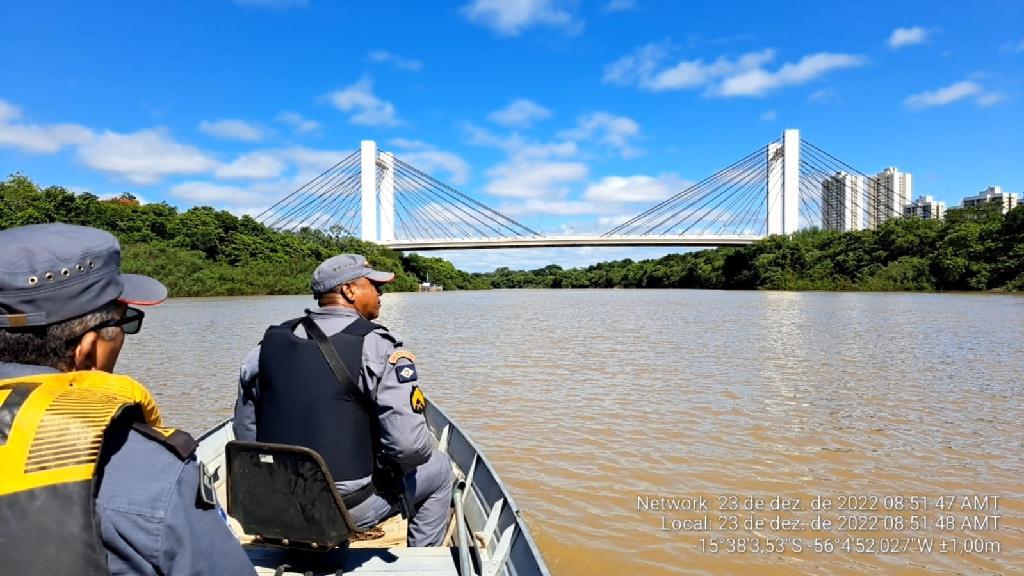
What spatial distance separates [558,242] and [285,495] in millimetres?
42499

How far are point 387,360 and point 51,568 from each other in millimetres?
1421

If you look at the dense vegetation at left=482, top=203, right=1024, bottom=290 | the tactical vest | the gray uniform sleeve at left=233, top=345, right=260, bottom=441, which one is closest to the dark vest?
the gray uniform sleeve at left=233, top=345, right=260, bottom=441

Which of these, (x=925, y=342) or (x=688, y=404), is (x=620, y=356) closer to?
(x=688, y=404)

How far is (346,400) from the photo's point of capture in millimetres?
2281

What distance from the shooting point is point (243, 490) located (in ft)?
7.33

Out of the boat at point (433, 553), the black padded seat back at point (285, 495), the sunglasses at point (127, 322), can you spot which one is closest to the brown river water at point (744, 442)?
the boat at point (433, 553)

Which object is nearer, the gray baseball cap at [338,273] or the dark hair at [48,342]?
the dark hair at [48,342]

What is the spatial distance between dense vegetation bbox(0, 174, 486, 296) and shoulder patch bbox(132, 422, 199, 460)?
130 feet

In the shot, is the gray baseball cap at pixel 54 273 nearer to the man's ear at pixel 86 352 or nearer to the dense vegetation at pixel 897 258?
the man's ear at pixel 86 352

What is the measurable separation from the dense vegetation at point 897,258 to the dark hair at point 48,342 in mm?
40217

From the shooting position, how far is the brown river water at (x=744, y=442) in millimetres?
3764

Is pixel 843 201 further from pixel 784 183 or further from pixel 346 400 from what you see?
pixel 346 400

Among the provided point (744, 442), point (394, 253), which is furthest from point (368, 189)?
Result: point (744, 442)

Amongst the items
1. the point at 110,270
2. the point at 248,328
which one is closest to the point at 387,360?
the point at 110,270
